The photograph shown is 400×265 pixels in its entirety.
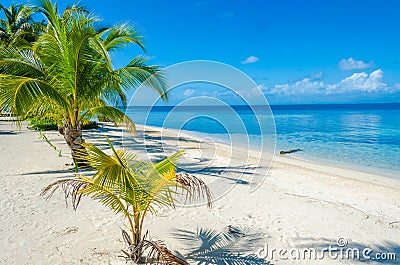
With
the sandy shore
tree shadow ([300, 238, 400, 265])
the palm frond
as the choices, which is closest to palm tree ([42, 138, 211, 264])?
the sandy shore

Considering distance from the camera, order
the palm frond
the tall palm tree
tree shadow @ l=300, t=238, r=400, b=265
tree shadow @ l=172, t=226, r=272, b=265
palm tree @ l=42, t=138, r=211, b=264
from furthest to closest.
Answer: the palm frond, the tall palm tree, tree shadow @ l=300, t=238, r=400, b=265, tree shadow @ l=172, t=226, r=272, b=265, palm tree @ l=42, t=138, r=211, b=264

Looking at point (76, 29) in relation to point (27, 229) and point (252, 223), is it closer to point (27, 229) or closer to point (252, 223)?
point (27, 229)

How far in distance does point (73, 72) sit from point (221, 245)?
5.26 metres

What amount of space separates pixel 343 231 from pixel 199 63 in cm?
363

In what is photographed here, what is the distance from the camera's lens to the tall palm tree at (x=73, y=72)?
21.1 ft

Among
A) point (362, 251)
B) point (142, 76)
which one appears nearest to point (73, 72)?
point (142, 76)

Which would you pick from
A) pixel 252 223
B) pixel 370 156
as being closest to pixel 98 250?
pixel 252 223

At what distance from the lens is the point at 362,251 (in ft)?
12.8

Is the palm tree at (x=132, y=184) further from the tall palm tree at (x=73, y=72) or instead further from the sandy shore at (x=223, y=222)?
the tall palm tree at (x=73, y=72)

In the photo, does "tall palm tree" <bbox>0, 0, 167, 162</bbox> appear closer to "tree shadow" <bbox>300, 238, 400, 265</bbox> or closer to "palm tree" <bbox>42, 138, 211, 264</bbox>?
"palm tree" <bbox>42, 138, 211, 264</bbox>

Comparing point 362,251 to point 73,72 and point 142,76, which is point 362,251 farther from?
point 73,72

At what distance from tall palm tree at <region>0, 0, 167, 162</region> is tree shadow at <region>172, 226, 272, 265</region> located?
11.3 ft

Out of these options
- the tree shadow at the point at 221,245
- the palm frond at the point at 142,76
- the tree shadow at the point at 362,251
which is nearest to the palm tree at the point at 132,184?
the tree shadow at the point at 221,245

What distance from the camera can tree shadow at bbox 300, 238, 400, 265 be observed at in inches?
146
